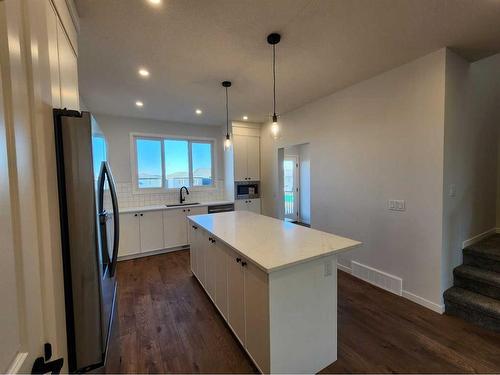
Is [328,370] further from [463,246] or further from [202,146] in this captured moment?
[202,146]

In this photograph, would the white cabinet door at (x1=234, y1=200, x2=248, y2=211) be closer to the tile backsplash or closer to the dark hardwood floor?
the tile backsplash

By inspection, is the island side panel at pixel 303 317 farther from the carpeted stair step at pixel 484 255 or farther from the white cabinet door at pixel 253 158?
the white cabinet door at pixel 253 158

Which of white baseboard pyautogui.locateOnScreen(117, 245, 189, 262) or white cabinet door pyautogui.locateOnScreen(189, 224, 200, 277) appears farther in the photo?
white baseboard pyautogui.locateOnScreen(117, 245, 189, 262)

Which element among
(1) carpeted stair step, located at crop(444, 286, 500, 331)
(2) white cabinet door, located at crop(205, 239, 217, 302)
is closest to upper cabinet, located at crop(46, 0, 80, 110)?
(2) white cabinet door, located at crop(205, 239, 217, 302)

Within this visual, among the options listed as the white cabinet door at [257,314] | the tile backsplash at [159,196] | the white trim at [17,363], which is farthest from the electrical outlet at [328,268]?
the tile backsplash at [159,196]

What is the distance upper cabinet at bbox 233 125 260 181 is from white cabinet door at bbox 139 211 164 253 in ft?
5.83

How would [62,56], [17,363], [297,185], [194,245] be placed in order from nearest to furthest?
[17,363] → [62,56] → [194,245] → [297,185]

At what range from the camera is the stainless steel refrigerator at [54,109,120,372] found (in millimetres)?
986

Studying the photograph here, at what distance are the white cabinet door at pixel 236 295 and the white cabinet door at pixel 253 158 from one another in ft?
10.8

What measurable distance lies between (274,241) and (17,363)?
59.8 inches

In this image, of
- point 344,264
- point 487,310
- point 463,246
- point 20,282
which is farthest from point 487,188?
point 20,282

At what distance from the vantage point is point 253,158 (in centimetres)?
514

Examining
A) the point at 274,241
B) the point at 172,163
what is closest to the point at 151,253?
the point at 172,163

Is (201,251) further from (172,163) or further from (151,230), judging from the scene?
(172,163)
